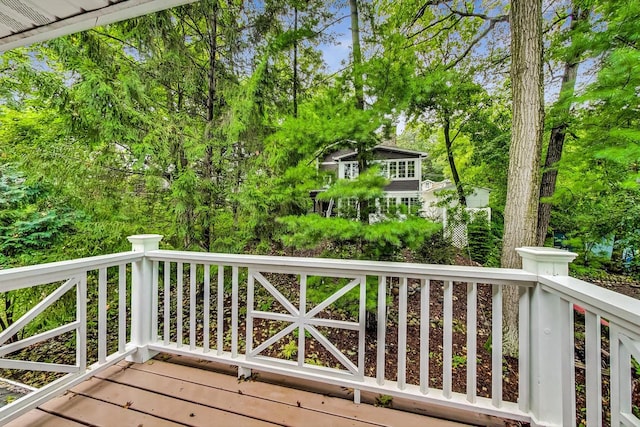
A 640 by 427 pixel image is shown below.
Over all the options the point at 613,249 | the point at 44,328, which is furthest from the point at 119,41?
the point at 613,249

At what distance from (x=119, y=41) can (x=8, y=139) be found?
2523mm

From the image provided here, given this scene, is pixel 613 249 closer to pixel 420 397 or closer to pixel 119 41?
pixel 420 397

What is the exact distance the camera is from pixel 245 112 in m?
3.91

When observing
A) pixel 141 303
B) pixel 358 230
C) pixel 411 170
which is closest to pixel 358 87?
pixel 358 230

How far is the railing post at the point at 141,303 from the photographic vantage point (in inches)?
89.1

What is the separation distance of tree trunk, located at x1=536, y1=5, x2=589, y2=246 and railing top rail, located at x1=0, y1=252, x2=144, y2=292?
192 inches

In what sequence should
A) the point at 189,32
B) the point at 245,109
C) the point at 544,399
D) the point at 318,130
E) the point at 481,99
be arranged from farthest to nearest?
1. the point at 481,99
2. the point at 189,32
3. the point at 245,109
4. the point at 318,130
5. the point at 544,399

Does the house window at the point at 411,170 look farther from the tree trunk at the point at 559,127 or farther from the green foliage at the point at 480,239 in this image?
the tree trunk at the point at 559,127

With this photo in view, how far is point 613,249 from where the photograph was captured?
18.7 ft

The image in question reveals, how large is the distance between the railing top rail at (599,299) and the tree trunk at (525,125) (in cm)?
160

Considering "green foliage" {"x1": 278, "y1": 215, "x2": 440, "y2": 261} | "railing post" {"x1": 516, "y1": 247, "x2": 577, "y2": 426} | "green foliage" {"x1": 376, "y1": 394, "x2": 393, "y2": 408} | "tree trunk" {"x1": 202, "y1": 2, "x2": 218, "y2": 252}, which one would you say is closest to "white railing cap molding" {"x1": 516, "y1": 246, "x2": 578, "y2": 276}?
"railing post" {"x1": 516, "y1": 247, "x2": 577, "y2": 426}

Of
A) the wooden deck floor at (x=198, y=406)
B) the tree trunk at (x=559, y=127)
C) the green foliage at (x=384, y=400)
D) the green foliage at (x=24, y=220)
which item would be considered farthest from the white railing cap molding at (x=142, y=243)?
the tree trunk at (x=559, y=127)

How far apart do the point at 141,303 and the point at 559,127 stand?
5542mm

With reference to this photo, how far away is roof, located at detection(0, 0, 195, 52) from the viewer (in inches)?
55.1
